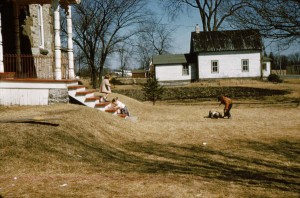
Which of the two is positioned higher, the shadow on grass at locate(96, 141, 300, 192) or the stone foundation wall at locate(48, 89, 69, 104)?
the stone foundation wall at locate(48, 89, 69, 104)

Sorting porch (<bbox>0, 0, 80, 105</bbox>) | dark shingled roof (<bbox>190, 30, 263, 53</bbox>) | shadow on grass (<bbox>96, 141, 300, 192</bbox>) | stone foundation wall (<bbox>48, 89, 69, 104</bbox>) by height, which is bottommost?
shadow on grass (<bbox>96, 141, 300, 192</bbox>)

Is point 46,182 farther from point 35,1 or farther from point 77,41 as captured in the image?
point 77,41

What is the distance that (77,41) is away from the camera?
3609 cm

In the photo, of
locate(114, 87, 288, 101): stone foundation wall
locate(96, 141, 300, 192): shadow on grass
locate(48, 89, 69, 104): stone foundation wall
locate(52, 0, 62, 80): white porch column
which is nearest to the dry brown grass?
locate(96, 141, 300, 192): shadow on grass

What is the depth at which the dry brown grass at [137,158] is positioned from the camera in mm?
4887

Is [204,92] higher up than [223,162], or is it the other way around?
[204,92]

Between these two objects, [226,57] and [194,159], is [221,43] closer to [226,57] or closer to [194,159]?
[226,57]

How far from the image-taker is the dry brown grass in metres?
4.89

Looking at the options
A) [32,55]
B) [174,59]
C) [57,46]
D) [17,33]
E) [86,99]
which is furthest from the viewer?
[174,59]

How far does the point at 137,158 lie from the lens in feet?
24.6

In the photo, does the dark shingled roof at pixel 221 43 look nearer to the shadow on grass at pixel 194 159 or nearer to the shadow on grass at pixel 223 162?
the shadow on grass at pixel 194 159

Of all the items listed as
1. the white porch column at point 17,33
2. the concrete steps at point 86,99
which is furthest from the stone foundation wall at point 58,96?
the white porch column at point 17,33

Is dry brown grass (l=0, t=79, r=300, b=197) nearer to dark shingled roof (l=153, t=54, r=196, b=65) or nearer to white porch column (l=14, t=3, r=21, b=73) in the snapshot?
white porch column (l=14, t=3, r=21, b=73)

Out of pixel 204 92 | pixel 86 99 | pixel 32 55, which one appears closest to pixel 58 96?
pixel 86 99
